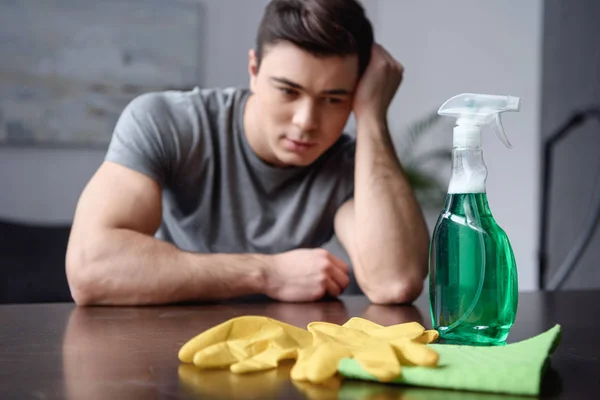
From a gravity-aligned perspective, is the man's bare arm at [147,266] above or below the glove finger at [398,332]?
below

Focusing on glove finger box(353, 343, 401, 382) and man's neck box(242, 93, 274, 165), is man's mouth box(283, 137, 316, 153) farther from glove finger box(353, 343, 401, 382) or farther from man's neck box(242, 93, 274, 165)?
glove finger box(353, 343, 401, 382)

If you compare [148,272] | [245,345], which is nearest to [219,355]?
[245,345]

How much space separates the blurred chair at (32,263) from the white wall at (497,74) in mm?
2012

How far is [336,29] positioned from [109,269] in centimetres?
64

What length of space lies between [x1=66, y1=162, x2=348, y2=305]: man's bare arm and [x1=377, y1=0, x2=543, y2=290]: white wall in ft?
7.04

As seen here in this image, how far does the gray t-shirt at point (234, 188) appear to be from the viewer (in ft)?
5.05

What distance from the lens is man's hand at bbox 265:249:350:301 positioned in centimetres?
122

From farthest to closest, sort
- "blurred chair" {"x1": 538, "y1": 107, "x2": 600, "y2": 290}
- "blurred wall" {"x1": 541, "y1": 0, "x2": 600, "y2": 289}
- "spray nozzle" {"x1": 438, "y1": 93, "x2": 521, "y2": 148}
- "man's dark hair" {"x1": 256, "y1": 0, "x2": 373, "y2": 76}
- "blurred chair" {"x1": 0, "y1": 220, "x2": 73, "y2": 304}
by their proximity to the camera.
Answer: "blurred wall" {"x1": 541, "y1": 0, "x2": 600, "y2": 289}, "blurred chair" {"x1": 538, "y1": 107, "x2": 600, "y2": 290}, "blurred chair" {"x1": 0, "y1": 220, "x2": 73, "y2": 304}, "man's dark hair" {"x1": 256, "y1": 0, "x2": 373, "y2": 76}, "spray nozzle" {"x1": 438, "y1": 93, "x2": 521, "y2": 148}

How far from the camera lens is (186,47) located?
11.4 feet

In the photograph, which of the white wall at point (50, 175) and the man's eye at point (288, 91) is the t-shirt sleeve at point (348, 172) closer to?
the man's eye at point (288, 91)

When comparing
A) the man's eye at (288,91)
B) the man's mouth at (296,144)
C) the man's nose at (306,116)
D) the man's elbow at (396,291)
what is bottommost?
the man's elbow at (396,291)

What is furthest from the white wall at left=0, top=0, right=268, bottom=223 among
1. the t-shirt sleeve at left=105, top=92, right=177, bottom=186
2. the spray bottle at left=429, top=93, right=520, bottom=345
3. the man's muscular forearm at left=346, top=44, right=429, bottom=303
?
the spray bottle at left=429, top=93, right=520, bottom=345

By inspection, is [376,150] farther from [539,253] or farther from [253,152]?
[539,253]

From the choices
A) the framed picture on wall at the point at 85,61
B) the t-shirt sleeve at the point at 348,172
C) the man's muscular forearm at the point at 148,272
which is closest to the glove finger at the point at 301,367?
the man's muscular forearm at the point at 148,272
